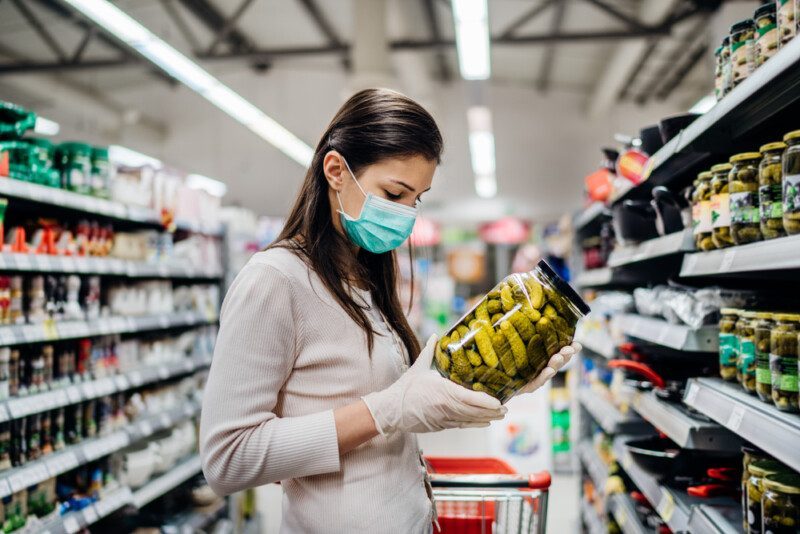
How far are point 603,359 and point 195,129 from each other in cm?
1286

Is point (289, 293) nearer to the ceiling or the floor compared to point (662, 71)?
nearer to the floor

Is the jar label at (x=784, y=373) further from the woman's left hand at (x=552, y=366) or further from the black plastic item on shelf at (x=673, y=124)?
the black plastic item on shelf at (x=673, y=124)

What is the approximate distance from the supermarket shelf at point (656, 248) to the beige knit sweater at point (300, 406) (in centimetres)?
104

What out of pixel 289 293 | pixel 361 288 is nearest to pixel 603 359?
pixel 361 288

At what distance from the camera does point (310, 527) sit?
1387mm

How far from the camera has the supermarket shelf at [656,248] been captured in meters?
1.98

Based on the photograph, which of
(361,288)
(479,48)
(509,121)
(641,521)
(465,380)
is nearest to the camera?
(465,380)

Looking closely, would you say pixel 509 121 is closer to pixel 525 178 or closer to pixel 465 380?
pixel 525 178

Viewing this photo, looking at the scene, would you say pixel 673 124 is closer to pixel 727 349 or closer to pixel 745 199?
pixel 745 199

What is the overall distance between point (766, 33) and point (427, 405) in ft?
3.84

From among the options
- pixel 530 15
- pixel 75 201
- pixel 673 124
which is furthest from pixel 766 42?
pixel 530 15

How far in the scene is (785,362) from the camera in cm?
141

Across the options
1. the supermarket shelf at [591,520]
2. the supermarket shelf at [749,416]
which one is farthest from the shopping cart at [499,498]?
the supermarket shelf at [591,520]

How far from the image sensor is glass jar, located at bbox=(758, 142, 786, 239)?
144cm
